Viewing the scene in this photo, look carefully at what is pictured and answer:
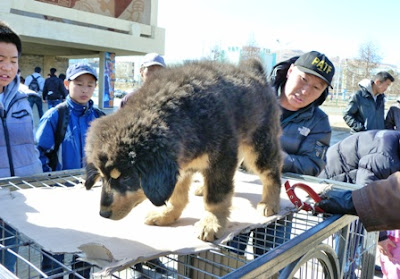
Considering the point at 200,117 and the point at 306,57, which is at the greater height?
the point at 306,57

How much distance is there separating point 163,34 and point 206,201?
2011 cm

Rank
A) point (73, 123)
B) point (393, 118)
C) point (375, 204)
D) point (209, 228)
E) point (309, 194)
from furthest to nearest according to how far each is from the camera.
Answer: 1. point (393, 118)
2. point (73, 123)
3. point (309, 194)
4. point (375, 204)
5. point (209, 228)

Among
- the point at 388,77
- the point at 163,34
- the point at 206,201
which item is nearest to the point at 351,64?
the point at 163,34

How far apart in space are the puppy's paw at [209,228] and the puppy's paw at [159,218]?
20cm

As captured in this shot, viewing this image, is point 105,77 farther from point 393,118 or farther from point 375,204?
point 375,204

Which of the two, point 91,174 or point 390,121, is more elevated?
point 390,121

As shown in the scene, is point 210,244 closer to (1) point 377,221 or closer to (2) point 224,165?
(2) point 224,165

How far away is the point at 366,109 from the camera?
6898 millimetres

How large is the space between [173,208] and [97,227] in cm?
45

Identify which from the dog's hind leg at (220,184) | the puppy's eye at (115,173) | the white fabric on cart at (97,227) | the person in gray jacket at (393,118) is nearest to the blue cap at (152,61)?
the white fabric on cart at (97,227)

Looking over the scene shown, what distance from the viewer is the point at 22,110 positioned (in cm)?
284

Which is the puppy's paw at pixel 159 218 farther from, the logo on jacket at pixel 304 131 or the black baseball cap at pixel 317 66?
the black baseball cap at pixel 317 66

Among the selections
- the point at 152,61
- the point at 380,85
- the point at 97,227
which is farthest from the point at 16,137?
the point at 380,85

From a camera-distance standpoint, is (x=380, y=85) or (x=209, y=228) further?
(x=380, y=85)
